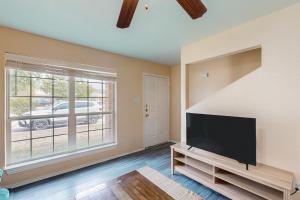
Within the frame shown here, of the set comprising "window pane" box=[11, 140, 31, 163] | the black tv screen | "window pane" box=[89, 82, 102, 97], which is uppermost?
"window pane" box=[89, 82, 102, 97]

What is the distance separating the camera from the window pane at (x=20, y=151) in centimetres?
234

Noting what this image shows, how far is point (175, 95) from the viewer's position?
174 inches

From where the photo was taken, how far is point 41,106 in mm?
2561

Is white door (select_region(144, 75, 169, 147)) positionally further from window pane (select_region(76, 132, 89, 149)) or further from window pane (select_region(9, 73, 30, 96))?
window pane (select_region(9, 73, 30, 96))

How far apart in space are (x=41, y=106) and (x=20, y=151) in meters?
0.75

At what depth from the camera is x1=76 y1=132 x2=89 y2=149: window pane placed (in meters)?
2.96

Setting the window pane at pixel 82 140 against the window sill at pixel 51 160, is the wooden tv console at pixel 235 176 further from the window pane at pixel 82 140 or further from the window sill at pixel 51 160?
the window pane at pixel 82 140

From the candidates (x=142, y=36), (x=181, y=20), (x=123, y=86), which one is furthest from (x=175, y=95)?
(x=181, y=20)

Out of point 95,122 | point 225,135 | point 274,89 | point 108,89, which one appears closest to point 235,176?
point 225,135

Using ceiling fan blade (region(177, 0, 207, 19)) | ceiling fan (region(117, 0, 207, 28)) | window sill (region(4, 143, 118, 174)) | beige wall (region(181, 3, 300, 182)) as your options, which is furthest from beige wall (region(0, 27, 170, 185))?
ceiling fan blade (region(177, 0, 207, 19))

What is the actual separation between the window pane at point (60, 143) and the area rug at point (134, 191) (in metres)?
1.30

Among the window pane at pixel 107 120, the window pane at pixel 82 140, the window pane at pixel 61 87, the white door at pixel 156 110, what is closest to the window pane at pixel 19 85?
the window pane at pixel 61 87

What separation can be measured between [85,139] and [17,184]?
1134mm

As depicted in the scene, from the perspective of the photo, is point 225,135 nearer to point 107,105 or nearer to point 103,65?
point 107,105
